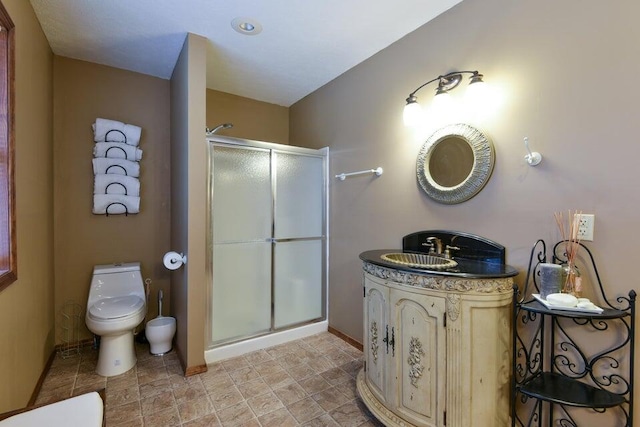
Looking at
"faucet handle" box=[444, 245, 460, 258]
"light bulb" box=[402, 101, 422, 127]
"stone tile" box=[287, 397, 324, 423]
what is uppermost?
"light bulb" box=[402, 101, 422, 127]

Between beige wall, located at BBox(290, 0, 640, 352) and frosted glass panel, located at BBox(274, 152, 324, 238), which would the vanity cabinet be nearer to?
beige wall, located at BBox(290, 0, 640, 352)

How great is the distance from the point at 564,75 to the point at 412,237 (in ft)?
4.01

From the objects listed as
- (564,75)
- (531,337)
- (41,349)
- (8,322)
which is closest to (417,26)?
(564,75)

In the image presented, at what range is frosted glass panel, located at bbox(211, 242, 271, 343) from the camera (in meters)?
2.47

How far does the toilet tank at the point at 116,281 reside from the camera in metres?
2.49

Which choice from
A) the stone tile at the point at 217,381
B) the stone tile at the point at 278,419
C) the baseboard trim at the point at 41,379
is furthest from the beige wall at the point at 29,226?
the stone tile at the point at 278,419

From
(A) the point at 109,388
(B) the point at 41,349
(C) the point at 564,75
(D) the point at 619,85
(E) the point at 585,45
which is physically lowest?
(A) the point at 109,388

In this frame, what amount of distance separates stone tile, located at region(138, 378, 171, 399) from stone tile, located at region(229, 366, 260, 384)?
448mm

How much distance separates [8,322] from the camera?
1453 millimetres

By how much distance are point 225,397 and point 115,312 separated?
3.44 feet

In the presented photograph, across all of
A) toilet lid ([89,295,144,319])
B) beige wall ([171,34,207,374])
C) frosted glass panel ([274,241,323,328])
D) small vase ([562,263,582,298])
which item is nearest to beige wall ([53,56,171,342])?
toilet lid ([89,295,144,319])

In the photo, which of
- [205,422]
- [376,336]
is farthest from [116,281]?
[376,336]

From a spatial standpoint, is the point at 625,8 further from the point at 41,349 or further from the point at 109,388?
the point at 41,349

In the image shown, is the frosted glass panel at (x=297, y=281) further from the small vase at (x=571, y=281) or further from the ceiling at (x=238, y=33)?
the small vase at (x=571, y=281)
